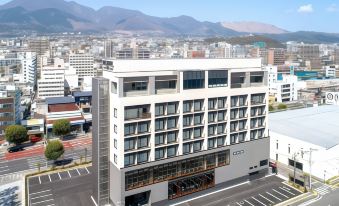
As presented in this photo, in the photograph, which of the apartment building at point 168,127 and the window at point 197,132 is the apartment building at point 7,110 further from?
the window at point 197,132

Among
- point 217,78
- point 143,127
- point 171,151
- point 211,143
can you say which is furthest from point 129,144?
point 217,78

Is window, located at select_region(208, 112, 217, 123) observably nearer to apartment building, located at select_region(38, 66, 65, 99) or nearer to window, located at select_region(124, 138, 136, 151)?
window, located at select_region(124, 138, 136, 151)

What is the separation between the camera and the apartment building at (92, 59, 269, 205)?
112 feet

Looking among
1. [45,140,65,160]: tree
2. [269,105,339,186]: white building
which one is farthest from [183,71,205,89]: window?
[45,140,65,160]: tree

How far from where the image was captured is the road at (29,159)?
4686 centimetres

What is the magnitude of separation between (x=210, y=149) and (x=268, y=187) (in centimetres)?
942

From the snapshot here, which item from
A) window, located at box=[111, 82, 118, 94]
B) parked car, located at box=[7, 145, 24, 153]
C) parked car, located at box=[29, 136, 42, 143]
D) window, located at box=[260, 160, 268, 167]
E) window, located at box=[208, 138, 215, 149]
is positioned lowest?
parked car, located at box=[7, 145, 24, 153]

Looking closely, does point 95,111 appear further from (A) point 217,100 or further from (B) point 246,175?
(B) point 246,175

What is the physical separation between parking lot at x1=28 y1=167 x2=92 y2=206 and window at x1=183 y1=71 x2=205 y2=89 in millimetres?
16877

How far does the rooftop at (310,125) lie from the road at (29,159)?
104 ft

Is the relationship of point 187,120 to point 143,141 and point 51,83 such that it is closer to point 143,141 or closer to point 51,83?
point 143,141

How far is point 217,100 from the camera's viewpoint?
129 feet

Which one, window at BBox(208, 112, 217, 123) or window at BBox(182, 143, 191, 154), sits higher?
window at BBox(208, 112, 217, 123)

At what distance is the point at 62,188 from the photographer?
40281mm
